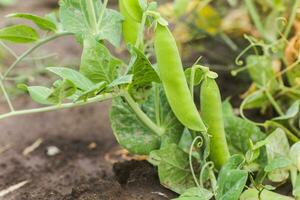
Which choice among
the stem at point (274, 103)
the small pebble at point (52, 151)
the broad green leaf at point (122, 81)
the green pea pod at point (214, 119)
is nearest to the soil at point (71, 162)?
the small pebble at point (52, 151)

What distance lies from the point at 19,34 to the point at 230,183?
1.66 feet

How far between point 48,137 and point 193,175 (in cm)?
66

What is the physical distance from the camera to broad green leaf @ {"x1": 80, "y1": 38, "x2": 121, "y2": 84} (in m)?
1.08

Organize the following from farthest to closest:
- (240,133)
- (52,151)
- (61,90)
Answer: (52,151)
(240,133)
(61,90)

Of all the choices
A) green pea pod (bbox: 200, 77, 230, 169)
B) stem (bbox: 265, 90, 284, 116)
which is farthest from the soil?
stem (bbox: 265, 90, 284, 116)

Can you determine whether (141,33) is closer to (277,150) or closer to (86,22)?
(86,22)

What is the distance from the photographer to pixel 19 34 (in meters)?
1.21

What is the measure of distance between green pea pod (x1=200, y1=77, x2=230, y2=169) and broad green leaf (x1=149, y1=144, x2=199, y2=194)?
0.18ft

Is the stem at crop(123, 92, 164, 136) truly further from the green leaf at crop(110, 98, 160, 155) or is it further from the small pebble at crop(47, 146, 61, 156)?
the small pebble at crop(47, 146, 61, 156)

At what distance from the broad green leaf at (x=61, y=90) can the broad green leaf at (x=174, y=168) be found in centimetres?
20

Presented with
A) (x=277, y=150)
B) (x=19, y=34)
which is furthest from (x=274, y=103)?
(x=19, y=34)

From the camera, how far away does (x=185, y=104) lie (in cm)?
108

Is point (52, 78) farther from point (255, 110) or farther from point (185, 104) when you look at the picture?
point (185, 104)

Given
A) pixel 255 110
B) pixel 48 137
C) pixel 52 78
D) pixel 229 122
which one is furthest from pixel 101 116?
pixel 229 122
